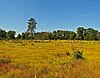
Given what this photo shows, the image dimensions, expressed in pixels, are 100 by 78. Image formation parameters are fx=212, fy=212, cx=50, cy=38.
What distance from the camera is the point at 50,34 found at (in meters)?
142

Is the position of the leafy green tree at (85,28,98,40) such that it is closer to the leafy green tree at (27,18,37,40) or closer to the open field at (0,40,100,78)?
the leafy green tree at (27,18,37,40)

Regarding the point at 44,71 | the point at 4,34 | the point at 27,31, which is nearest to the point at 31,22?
the point at 27,31

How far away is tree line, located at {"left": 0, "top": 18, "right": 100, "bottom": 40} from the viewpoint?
12207 cm

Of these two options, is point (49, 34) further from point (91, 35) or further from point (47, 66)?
point (47, 66)

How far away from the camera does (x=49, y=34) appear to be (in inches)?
5546

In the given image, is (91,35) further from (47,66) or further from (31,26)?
(47,66)

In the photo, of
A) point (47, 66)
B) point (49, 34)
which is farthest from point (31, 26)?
point (47, 66)

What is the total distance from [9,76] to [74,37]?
135321 millimetres

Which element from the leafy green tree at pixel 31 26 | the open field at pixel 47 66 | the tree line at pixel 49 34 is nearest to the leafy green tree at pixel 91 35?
the tree line at pixel 49 34

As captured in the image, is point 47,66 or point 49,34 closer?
point 47,66

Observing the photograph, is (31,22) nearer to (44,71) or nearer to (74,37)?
(74,37)

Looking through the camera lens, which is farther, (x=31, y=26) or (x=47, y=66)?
(x=31, y=26)

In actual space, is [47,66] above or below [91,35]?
below

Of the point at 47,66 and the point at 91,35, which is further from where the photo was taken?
the point at 91,35
